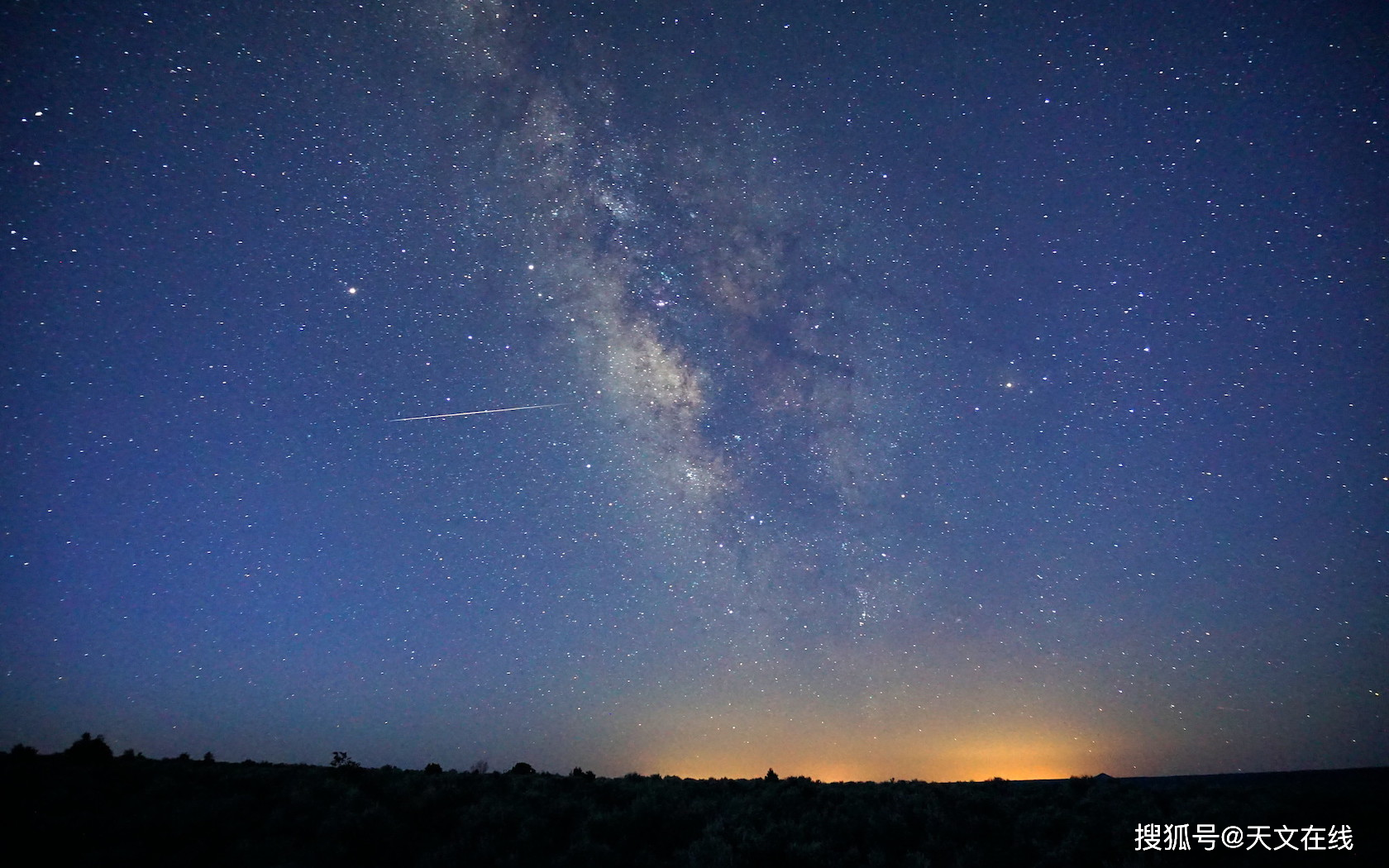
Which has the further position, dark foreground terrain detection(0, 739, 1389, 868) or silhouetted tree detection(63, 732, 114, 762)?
silhouetted tree detection(63, 732, 114, 762)

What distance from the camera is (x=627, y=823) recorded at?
10977mm

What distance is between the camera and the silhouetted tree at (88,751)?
52.6 ft

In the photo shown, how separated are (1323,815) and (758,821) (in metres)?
10.2

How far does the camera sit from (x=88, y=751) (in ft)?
54.4

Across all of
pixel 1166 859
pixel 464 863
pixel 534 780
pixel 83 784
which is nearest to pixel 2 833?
pixel 83 784

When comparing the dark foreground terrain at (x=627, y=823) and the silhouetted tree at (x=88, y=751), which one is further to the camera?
the silhouetted tree at (x=88, y=751)

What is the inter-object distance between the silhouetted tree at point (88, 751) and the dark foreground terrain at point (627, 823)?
193 centimetres

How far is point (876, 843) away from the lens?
34.0 feet

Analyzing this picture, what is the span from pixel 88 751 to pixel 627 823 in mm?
16664

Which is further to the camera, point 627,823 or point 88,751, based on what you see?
point 88,751

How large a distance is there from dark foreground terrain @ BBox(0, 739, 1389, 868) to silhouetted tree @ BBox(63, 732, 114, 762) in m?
1.93

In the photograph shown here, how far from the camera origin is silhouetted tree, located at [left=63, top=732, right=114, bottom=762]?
16047mm

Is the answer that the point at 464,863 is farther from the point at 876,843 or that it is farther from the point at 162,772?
the point at 162,772

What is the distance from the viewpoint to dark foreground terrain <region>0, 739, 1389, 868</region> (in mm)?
9492
